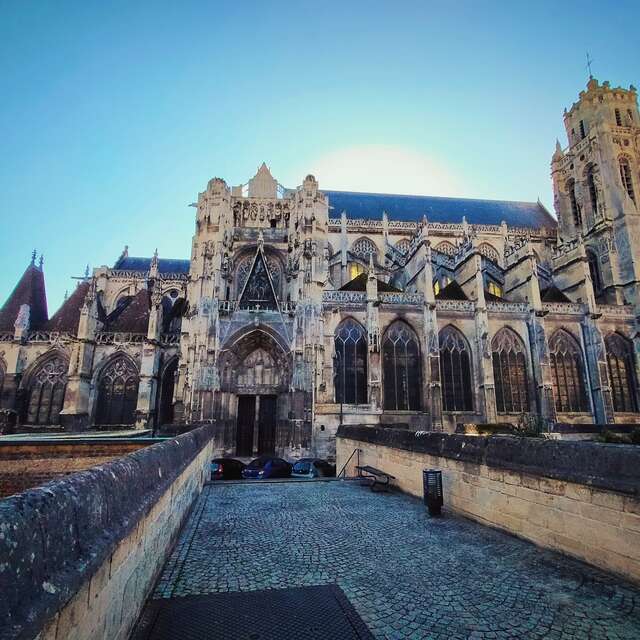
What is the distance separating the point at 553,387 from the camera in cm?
2328

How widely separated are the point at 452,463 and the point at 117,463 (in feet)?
20.1

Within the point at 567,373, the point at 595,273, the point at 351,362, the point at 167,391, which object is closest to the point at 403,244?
the point at 351,362

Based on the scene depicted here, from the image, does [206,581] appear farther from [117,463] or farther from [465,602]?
[465,602]

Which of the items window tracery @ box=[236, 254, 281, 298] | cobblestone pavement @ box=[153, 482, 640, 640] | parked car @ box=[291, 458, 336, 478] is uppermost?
window tracery @ box=[236, 254, 281, 298]

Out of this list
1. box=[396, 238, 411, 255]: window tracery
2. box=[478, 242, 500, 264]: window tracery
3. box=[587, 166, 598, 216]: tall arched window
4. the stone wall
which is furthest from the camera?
box=[478, 242, 500, 264]: window tracery

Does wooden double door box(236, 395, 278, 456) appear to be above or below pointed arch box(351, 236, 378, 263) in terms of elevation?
below

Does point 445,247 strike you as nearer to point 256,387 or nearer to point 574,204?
point 574,204

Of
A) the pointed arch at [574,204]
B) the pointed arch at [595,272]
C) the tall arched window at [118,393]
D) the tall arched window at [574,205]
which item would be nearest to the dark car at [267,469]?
the tall arched window at [118,393]

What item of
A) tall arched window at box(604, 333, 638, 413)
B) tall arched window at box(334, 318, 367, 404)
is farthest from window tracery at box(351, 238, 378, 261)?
tall arched window at box(604, 333, 638, 413)

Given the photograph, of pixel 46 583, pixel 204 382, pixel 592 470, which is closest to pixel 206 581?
pixel 46 583

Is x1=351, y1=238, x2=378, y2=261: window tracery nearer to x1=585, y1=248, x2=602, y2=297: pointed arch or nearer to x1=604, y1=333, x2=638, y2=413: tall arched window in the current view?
x1=585, y1=248, x2=602, y2=297: pointed arch

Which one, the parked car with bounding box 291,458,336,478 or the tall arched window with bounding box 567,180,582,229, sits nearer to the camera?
the parked car with bounding box 291,458,336,478

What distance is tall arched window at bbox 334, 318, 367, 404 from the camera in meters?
21.1

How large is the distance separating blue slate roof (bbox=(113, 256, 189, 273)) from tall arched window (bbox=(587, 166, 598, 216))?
36076mm
